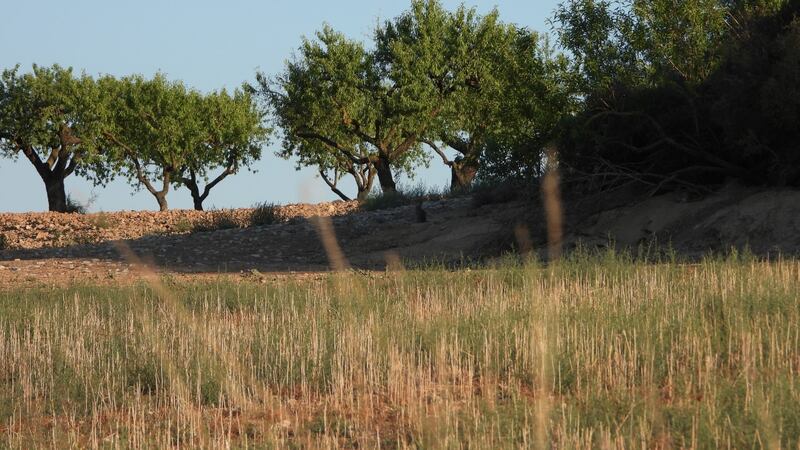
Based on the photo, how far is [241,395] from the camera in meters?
7.92

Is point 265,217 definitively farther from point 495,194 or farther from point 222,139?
point 222,139

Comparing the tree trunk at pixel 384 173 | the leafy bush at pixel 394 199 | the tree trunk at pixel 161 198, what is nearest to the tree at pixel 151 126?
the tree trunk at pixel 161 198

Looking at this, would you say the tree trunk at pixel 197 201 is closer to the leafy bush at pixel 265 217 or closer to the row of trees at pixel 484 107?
the row of trees at pixel 484 107

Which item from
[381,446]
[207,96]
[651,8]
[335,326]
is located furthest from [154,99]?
[381,446]

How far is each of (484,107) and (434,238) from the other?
15.0m

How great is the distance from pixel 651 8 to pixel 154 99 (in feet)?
111

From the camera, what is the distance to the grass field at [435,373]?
6.71 metres

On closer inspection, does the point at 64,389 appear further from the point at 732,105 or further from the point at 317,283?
the point at 732,105

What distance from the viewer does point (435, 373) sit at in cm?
852

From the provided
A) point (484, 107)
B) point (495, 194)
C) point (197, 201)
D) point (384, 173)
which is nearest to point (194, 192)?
point (197, 201)

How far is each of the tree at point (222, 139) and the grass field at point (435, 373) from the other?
38.5 metres

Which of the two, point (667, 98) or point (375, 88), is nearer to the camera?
point (667, 98)

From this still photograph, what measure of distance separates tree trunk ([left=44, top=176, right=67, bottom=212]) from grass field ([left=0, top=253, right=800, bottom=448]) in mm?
34819

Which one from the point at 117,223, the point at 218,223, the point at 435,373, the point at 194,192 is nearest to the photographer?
the point at 435,373
